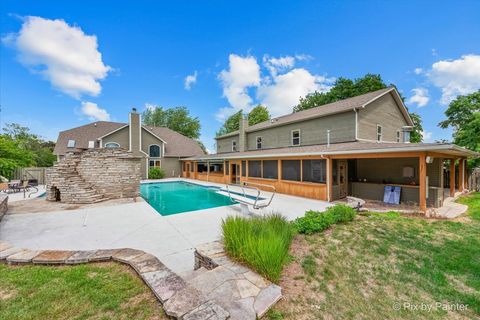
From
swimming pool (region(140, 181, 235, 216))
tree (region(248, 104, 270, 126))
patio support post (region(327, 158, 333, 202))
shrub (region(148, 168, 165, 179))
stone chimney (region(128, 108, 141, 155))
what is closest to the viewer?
swimming pool (region(140, 181, 235, 216))

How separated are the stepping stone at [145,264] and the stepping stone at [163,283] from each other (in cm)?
14

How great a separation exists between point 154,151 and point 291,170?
62.8 feet

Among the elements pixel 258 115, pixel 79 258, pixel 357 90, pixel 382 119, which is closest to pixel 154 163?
pixel 258 115

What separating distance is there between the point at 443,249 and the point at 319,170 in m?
6.77

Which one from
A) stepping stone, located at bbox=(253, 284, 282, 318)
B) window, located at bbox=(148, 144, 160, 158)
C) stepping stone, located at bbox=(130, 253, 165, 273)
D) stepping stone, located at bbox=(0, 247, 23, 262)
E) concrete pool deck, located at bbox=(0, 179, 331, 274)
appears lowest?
concrete pool deck, located at bbox=(0, 179, 331, 274)

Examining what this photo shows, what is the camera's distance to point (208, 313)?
2.28 m

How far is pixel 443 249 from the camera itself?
480 centimetres

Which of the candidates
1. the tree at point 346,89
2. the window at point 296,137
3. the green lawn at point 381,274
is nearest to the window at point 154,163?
the window at point 296,137

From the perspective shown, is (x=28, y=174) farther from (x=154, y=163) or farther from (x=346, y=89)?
(x=346, y=89)

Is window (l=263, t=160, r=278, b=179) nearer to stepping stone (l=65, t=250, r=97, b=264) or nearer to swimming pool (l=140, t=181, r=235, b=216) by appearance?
swimming pool (l=140, t=181, r=235, b=216)

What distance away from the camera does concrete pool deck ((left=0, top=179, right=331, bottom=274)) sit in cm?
507

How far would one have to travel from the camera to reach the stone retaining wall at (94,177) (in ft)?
34.7

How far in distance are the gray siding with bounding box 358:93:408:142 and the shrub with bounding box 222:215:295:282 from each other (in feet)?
40.2

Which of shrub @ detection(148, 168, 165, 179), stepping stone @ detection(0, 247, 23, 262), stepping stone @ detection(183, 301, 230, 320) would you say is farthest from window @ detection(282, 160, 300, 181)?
shrub @ detection(148, 168, 165, 179)
